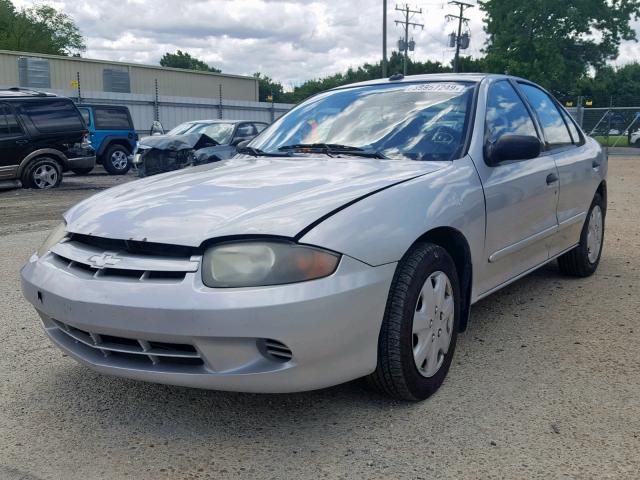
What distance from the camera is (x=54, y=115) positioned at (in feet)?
39.9

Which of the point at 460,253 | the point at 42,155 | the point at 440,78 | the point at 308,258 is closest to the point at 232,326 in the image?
the point at 308,258

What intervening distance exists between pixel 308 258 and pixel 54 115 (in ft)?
37.2

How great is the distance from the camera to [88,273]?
244 cm

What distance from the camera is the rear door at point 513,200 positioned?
10.8 ft

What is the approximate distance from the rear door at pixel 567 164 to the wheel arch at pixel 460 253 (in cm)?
128

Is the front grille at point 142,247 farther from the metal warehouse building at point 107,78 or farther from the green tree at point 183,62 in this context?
the green tree at point 183,62

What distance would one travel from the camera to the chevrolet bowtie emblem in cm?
238

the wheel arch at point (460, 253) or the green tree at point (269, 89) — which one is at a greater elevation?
the green tree at point (269, 89)

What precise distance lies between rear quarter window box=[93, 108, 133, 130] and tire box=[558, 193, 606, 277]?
13741mm

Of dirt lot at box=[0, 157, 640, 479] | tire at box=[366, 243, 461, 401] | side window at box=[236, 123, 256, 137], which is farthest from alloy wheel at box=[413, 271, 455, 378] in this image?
side window at box=[236, 123, 256, 137]

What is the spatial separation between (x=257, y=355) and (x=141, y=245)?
0.60 m

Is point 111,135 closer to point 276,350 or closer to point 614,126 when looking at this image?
point 276,350

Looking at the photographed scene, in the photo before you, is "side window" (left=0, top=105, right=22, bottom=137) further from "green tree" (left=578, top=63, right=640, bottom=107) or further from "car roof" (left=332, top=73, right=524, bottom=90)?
"green tree" (left=578, top=63, right=640, bottom=107)

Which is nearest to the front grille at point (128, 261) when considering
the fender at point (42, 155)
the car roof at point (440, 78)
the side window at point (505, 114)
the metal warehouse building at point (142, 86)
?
the side window at point (505, 114)
